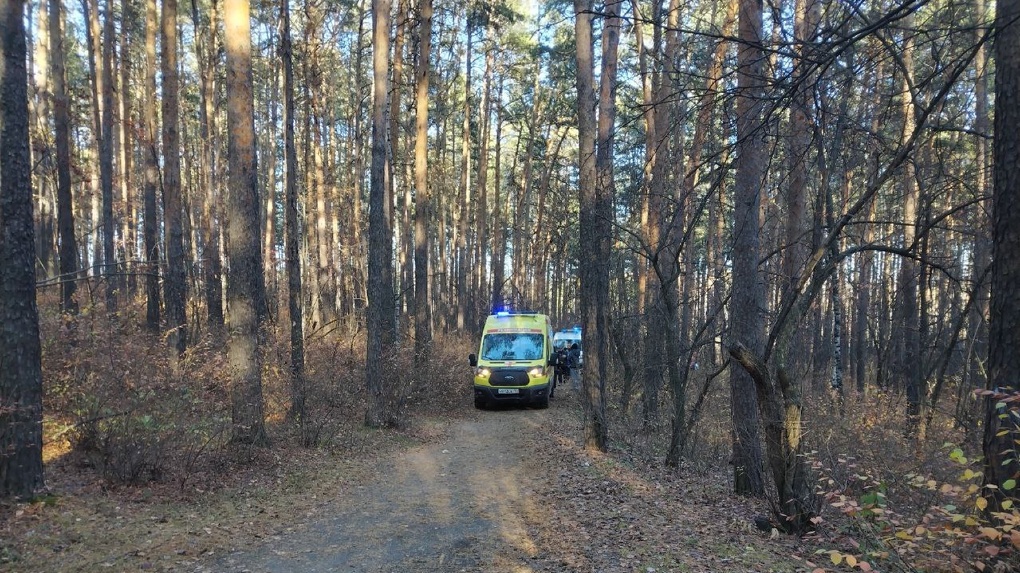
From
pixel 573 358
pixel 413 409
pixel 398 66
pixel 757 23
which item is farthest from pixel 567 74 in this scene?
pixel 757 23

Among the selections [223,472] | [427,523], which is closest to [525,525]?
[427,523]

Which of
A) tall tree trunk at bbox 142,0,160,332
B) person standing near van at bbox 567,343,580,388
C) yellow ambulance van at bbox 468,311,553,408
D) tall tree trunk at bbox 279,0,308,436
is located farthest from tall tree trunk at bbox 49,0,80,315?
person standing near van at bbox 567,343,580,388

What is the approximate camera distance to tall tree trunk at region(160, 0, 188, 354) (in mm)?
13102

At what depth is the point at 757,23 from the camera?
689cm

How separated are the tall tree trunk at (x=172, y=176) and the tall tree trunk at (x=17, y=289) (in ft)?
24.9

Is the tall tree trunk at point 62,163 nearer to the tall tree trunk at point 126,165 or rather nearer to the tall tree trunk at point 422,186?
the tall tree trunk at point 126,165

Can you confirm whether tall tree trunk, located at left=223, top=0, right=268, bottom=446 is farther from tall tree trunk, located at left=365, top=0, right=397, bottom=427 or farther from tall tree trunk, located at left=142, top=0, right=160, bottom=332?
tall tree trunk, located at left=142, top=0, right=160, bottom=332

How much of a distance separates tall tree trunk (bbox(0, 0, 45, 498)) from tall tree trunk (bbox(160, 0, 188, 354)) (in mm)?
7589

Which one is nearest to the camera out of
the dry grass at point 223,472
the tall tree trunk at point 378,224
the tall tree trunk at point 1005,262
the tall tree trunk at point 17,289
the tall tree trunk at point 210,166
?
the tall tree trunk at point 1005,262

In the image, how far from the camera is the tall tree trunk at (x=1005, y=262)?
3961 mm

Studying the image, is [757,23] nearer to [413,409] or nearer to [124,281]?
[413,409]

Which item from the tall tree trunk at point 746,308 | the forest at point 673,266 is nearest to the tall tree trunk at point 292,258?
the forest at point 673,266

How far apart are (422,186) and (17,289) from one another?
33.5ft

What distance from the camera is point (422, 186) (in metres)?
15.2
